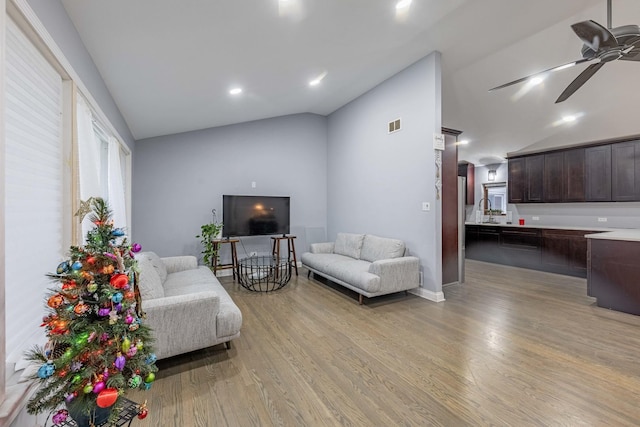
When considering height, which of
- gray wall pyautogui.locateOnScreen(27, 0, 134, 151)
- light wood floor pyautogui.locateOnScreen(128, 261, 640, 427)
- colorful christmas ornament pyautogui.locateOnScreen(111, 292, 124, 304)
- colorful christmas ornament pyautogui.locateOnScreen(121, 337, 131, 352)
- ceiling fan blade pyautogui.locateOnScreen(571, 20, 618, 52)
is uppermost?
ceiling fan blade pyautogui.locateOnScreen(571, 20, 618, 52)

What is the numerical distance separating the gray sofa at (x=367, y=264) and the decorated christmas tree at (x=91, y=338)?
285cm

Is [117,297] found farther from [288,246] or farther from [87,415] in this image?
[288,246]

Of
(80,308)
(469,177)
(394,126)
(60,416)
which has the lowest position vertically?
(60,416)

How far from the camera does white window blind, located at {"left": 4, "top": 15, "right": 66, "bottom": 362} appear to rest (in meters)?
1.28

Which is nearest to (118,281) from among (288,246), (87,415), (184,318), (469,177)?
(87,415)

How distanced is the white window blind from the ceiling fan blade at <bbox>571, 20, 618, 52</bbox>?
3.65 metres

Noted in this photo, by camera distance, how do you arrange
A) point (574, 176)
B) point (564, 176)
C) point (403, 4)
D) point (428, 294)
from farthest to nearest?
1. point (564, 176)
2. point (574, 176)
3. point (428, 294)
4. point (403, 4)

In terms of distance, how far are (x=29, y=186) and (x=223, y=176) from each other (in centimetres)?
410

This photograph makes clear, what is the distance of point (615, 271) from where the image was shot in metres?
3.40

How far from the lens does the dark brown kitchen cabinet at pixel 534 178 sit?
593 centimetres

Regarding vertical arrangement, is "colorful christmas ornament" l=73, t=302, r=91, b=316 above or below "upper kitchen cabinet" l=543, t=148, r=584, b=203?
below

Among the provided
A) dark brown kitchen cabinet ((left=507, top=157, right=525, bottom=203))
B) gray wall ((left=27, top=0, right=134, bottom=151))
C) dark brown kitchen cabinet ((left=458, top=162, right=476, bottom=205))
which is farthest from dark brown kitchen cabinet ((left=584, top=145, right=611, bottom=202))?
→ gray wall ((left=27, top=0, right=134, bottom=151))

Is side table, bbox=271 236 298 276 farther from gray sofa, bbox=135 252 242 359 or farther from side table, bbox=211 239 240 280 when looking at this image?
gray sofa, bbox=135 252 242 359

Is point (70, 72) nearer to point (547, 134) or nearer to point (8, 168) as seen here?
point (8, 168)
